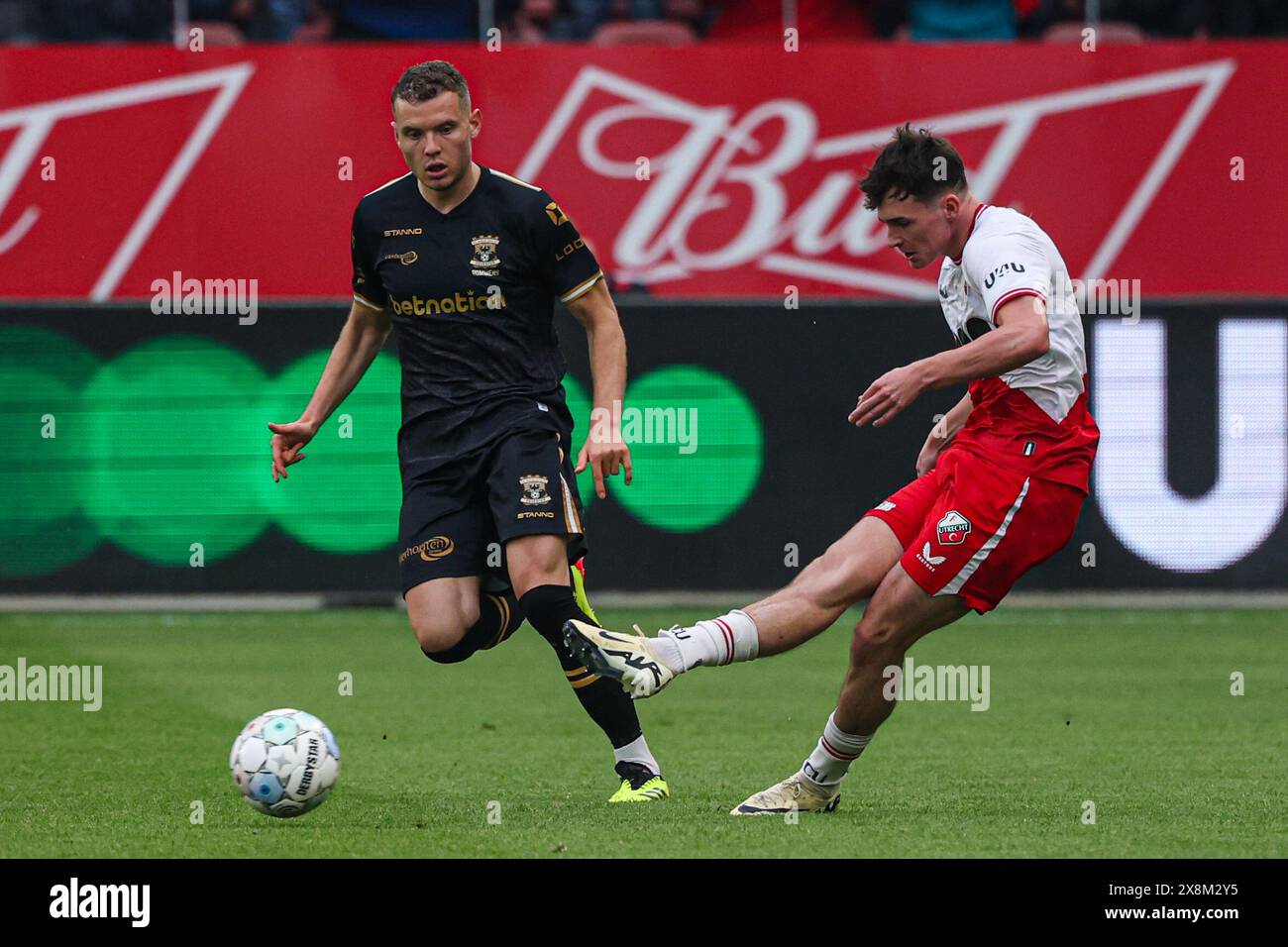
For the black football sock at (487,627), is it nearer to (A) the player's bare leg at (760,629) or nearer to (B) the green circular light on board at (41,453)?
(A) the player's bare leg at (760,629)

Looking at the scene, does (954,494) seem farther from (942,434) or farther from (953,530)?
(942,434)

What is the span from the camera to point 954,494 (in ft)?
21.8

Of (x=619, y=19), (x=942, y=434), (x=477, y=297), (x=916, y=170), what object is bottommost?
(x=942, y=434)

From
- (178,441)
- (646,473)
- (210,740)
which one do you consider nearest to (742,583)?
(646,473)

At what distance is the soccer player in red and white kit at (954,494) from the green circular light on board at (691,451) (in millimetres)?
7021

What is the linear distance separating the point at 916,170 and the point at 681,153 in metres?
9.96

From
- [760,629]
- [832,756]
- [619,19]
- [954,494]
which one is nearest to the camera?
[760,629]

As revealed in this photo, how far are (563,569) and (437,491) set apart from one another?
1.83 ft

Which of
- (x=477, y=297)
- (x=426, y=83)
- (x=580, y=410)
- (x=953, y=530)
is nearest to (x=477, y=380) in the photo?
(x=477, y=297)

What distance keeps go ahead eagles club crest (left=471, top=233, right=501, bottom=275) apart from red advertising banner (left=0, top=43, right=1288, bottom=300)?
921cm

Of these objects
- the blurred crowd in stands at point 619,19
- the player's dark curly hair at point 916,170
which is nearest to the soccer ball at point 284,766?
the player's dark curly hair at point 916,170

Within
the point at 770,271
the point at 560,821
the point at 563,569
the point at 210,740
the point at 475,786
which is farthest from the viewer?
the point at 770,271
